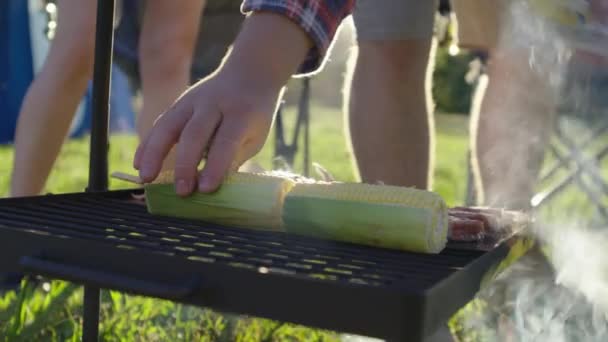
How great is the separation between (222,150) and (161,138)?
9cm

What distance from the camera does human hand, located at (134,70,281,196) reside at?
0.96 metres

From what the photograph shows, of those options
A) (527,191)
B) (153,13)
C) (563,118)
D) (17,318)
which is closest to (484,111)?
(527,191)

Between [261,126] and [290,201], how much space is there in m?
0.11

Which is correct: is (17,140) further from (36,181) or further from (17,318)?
(17,318)

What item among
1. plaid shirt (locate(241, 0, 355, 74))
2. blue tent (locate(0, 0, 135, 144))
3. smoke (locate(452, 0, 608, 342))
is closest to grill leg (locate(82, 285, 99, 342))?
plaid shirt (locate(241, 0, 355, 74))

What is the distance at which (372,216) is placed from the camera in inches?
37.4

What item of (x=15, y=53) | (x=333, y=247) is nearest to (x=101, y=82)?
(x=333, y=247)

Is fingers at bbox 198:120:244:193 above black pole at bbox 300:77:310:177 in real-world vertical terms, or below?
below

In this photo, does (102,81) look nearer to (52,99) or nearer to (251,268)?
(251,268)

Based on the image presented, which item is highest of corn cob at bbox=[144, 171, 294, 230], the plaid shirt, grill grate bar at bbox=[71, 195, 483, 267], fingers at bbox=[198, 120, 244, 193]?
the plaid shirt

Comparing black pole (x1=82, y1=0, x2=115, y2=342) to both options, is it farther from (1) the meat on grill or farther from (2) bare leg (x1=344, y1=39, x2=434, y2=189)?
(2) bare leg (x1=344, y1=39, x2=434, y2=189)

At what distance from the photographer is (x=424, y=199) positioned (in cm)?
96

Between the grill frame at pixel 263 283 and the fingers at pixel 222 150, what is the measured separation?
9cm

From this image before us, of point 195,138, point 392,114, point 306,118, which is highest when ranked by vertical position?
point 306,118
